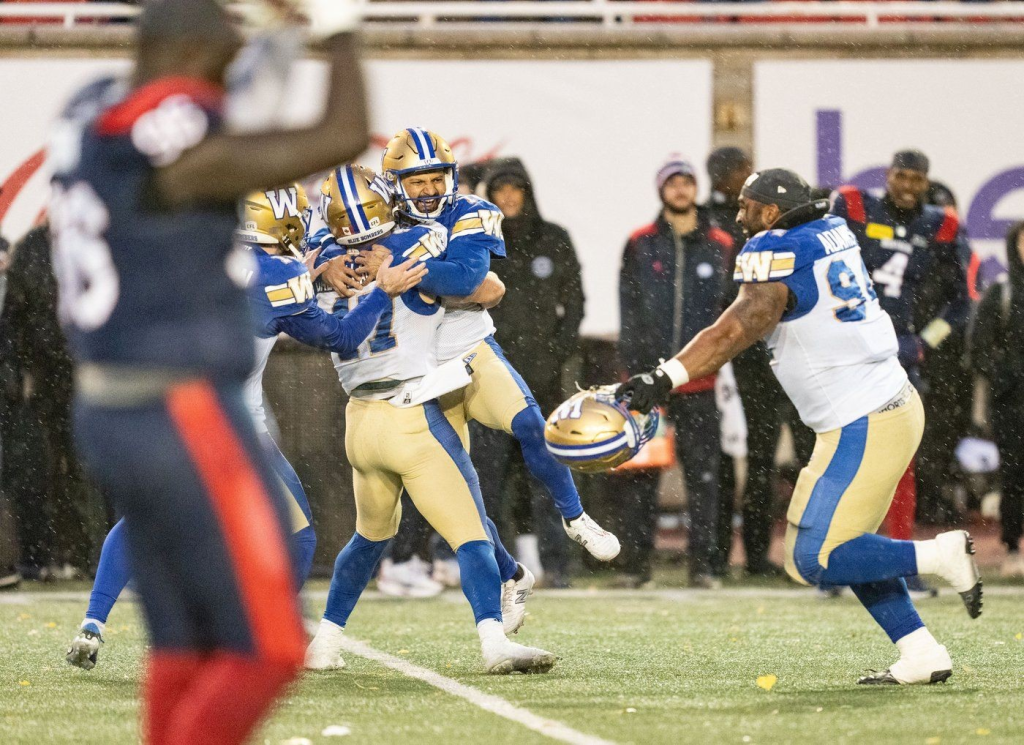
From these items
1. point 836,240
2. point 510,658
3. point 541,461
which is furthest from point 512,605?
point 836,240

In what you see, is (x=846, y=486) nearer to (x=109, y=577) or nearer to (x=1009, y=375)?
(x=109, y=577)

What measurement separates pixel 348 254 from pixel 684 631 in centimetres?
247

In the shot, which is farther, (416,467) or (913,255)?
(913,255)

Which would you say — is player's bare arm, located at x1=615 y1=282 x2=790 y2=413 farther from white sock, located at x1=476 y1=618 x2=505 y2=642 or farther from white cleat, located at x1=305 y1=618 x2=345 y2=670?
white cleat, located at x1=305 y1=618 x2=345 y2=670

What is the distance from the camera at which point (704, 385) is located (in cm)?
958

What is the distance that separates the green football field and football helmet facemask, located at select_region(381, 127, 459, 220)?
178 centimetres

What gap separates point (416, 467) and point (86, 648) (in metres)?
1.38

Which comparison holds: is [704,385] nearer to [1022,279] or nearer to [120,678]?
[1022,279]

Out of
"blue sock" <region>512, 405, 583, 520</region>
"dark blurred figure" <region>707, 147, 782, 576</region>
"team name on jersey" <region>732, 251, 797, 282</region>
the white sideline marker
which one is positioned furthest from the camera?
"dark blurred figure" <region>707, 147, 782, 576</region>

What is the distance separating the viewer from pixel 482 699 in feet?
18.0

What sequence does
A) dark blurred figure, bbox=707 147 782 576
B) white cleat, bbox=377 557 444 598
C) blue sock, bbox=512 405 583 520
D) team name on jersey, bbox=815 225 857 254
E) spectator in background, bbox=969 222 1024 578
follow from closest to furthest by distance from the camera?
1. team name on jersey, bbox=815 225 857 254
2. blue sock, bbox=512 405 583 520
3. white cleat, bbox=377 557 444 598
4. spectator in background, bbox=969 222 1024 578
5. dark blurred figure, bbox=707 147 782 576

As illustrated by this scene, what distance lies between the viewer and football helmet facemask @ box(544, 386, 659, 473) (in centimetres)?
553

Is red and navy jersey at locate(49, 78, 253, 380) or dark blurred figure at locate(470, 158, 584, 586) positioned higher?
red and navy jersey at locate(49, 78, 253, 380)

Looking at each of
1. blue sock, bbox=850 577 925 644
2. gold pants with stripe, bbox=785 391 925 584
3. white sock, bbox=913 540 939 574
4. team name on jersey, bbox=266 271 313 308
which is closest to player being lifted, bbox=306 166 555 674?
team name on jersey, bbox=266 271 313 308
